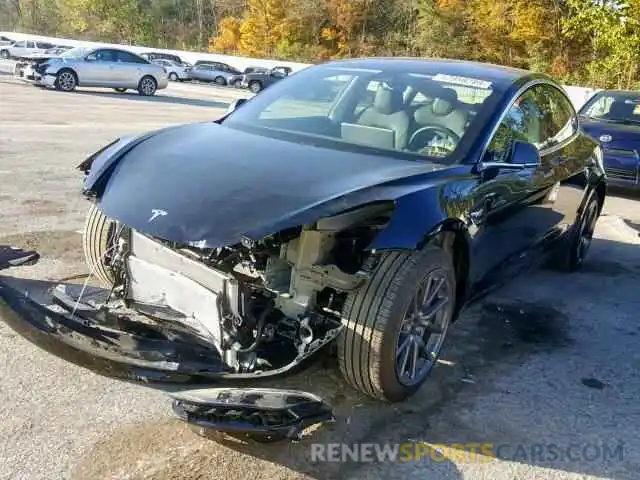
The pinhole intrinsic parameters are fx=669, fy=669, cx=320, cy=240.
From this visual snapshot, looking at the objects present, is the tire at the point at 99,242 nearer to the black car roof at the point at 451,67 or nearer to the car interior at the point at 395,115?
the car interior at the point at 395,115

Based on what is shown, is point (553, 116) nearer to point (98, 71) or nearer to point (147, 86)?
point (98, 71)

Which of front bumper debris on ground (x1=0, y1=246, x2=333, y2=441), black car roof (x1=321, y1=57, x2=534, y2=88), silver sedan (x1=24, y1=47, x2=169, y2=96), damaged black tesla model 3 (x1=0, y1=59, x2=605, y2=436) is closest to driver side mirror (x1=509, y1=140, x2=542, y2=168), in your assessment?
damaged black tesla model 3 (x1=0, y1=59, x2=605, y2=436)

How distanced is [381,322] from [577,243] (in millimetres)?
3508

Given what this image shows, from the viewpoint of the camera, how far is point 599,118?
35.0 feet

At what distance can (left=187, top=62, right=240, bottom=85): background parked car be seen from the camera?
1550 inches

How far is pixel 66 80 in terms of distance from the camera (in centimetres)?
2094

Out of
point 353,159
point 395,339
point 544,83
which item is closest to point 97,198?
point 353,159

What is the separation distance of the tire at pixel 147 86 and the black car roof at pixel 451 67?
63.9 ft

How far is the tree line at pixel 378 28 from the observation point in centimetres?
2857

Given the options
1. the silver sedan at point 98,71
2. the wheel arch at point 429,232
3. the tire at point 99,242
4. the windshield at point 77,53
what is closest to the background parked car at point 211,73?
the silver sedan at point 98,71

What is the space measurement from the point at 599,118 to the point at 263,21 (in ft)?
166

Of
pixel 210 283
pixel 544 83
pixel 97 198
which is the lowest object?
pixel 210 283

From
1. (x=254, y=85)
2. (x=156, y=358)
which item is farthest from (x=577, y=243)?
(x=254, y=85)

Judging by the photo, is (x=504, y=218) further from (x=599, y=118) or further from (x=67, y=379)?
(x=599, y=118)
